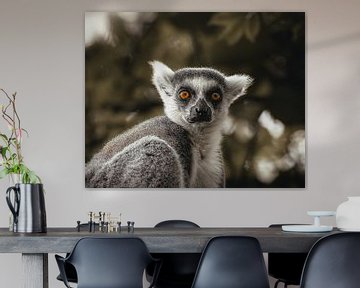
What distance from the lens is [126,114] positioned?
571cm

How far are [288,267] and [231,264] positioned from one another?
4.16ft

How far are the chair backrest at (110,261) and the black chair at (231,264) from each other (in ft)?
0.94

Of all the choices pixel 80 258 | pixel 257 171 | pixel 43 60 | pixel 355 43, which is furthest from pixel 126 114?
pixel 80 258

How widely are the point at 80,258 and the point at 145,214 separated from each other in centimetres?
225

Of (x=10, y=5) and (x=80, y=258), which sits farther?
(x=10, y=5)

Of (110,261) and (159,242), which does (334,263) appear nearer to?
(159,242)

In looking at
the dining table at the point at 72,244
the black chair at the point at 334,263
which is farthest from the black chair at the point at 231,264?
the black chair at the point at 334,263

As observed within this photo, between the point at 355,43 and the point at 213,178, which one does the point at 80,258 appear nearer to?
the point at 213,178

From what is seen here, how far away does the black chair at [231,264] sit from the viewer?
11.3 feet

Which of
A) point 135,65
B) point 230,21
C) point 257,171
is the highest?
point 230,21

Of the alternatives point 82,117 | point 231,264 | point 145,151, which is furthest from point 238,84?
point 231,264

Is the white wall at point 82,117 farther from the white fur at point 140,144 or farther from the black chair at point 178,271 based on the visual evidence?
the black chair at point 178,271

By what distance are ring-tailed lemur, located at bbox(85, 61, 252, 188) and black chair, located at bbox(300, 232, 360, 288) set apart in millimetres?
2371

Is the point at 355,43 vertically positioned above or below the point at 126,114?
above
